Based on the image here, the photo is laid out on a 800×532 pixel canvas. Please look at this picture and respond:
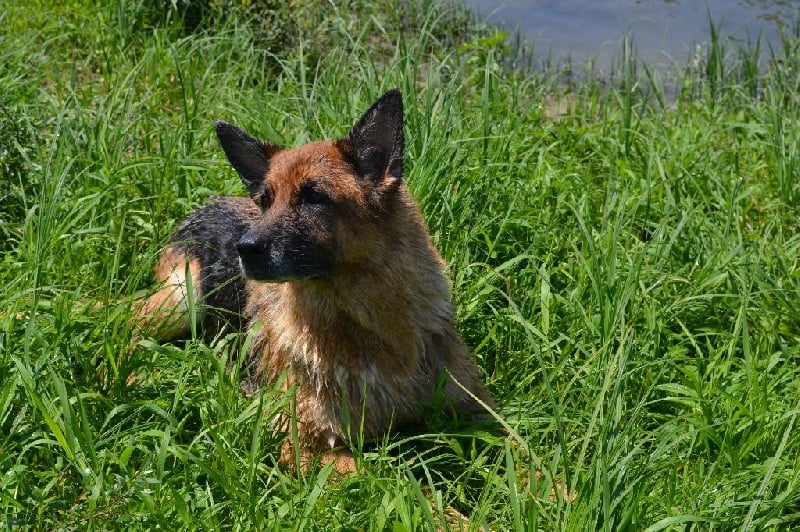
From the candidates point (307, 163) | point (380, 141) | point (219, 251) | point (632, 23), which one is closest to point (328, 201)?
point (307, 163)

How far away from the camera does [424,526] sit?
9.99 ft

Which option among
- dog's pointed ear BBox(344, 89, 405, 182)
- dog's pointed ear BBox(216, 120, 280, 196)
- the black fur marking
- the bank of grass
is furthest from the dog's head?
the black fur marking

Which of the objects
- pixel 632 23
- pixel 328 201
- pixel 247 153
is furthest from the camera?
pixel 632 23

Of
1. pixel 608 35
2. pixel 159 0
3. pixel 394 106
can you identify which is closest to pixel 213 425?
pixel 394 106

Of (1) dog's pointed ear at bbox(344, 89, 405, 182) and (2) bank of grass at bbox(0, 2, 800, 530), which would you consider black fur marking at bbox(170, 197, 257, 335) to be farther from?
(1) dog's pointed ear at bbox(344, 89, 405, 182)

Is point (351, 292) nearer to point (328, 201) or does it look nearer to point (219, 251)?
point (328, 201)

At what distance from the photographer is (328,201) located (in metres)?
3.62

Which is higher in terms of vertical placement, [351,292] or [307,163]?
[307,163]

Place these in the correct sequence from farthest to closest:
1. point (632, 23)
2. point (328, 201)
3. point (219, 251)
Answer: point (632, 23), point (219, 251), point (328, 201)

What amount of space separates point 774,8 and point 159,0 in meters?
4.96

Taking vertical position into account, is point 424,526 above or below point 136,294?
below

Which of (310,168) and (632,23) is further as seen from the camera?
(632,23)

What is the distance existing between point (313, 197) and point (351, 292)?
1.23 feet

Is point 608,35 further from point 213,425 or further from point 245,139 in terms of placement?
point 213,425
